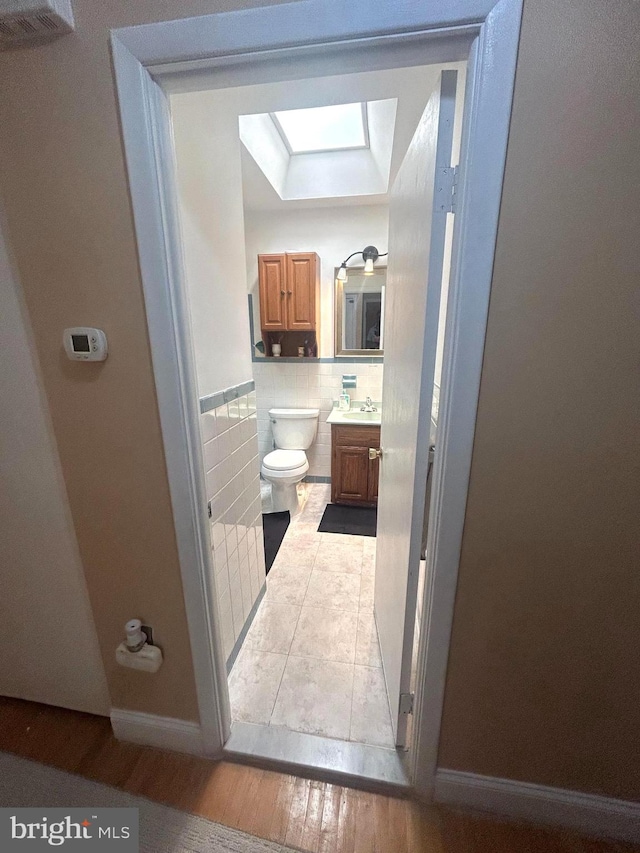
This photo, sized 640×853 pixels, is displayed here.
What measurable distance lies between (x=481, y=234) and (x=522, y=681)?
114cm

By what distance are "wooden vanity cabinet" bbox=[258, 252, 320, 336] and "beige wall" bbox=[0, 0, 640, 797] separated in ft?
6.53

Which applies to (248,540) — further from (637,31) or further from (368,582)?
(637,31)

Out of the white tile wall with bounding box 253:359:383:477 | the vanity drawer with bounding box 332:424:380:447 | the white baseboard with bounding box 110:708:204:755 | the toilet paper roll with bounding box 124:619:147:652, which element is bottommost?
the white baseboard with bounding box 110:708:204:755

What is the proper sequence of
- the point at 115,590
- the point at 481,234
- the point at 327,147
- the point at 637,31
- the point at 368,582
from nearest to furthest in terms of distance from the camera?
the point at 637,31
the point at 481,234
the point at 115,590
the point at 368,582
the point at 327,147

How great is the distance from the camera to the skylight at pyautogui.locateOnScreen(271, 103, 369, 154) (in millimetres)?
1924

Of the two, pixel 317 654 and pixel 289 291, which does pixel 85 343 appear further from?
pixel 289 291

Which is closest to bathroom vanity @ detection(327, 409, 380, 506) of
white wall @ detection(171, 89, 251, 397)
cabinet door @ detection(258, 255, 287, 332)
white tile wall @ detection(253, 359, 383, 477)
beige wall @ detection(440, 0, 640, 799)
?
white tile wall @ detection(253, 359, 383, 477)

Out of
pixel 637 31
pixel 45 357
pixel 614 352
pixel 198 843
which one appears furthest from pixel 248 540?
pixel 637 31

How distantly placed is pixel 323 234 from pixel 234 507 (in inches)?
92.2

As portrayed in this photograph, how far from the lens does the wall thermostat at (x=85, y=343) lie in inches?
33.0

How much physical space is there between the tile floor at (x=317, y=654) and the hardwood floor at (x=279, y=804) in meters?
0.16

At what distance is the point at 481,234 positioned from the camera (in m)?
0.67

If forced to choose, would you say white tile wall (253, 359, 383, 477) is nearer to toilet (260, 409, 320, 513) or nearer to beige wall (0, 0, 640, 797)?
toilet (260, 409, 320, 513)

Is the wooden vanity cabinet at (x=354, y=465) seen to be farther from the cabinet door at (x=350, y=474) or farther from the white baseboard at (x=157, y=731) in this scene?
the white baseboard at (x=157, y=731)
